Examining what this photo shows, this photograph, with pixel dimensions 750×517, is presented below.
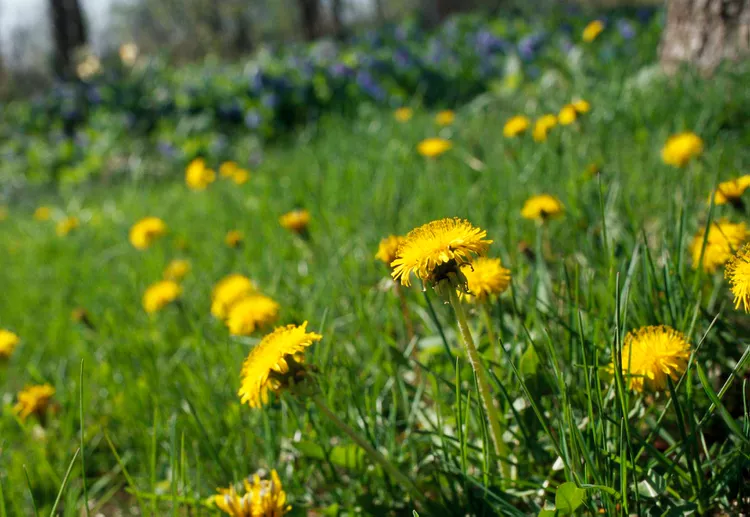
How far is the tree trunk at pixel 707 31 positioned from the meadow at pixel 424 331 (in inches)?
6.5

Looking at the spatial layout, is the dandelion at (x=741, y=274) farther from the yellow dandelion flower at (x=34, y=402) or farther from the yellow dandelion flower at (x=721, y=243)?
the yellow dandelion flower at (x=34, y=402)

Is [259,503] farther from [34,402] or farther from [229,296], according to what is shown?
[34,402]

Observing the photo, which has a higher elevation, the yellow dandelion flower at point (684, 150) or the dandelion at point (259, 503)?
the yellow dandelion flower at point (684, 150)

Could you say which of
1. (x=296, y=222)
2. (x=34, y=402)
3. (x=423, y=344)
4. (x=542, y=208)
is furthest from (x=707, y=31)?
(x=34, y=402)

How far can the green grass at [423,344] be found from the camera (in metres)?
0.84

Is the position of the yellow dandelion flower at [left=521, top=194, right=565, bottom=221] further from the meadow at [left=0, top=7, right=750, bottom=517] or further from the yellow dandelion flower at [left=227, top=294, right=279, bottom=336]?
the yellow dandelion flower at [left=227, top=294, right=279, bottom=336]

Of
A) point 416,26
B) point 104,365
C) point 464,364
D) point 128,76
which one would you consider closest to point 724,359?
point 464,364

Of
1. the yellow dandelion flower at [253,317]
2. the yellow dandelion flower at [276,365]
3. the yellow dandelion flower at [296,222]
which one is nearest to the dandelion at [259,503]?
the yellow dandelion flower at [276,365]

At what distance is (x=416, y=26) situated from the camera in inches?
277

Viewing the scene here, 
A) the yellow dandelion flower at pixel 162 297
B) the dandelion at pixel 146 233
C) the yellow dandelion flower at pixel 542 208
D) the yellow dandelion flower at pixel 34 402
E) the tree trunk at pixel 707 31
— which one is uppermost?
the tree trunk at pixel 707 31

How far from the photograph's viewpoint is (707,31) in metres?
2.69

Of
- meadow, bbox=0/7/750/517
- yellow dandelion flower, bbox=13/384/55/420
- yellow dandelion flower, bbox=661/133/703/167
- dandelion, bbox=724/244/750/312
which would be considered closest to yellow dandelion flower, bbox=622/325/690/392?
meadow, bbox=0/7/750/517

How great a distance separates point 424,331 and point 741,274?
758mm

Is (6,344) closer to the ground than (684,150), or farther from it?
closer to the ground
